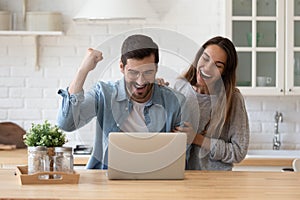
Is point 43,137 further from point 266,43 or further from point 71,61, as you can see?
point 266,43

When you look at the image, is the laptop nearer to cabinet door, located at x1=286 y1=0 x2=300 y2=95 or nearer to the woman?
the woman

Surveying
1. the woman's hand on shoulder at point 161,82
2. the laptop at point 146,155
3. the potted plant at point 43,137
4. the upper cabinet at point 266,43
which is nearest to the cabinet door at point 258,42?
the upper cabinet at point 266,43

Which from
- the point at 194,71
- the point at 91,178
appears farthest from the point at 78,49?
the point at 91,178

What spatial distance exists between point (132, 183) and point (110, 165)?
13 centimetres

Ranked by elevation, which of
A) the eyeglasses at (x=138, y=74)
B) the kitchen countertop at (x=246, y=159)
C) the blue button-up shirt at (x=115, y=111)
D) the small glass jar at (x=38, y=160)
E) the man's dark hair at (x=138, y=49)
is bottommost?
the kitchen countertop at (x=246, y=159)

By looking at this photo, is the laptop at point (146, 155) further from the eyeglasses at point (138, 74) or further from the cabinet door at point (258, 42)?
the cabinet door at point (258, 42)

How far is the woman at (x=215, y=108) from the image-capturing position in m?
2.96

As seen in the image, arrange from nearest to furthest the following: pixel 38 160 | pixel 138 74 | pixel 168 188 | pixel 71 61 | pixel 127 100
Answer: pixel 168 188, pixel 38 160, pixel 138 74, pixel 127 100, pixel 71 61

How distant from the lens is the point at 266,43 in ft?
14.8

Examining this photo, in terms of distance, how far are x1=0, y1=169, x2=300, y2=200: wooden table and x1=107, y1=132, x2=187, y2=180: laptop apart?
4cm

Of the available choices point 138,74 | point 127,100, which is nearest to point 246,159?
point 127,100

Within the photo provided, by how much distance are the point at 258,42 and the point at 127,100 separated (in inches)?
78.6

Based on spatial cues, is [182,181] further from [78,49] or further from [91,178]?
[78,49]

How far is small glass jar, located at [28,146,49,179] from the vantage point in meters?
2.47
